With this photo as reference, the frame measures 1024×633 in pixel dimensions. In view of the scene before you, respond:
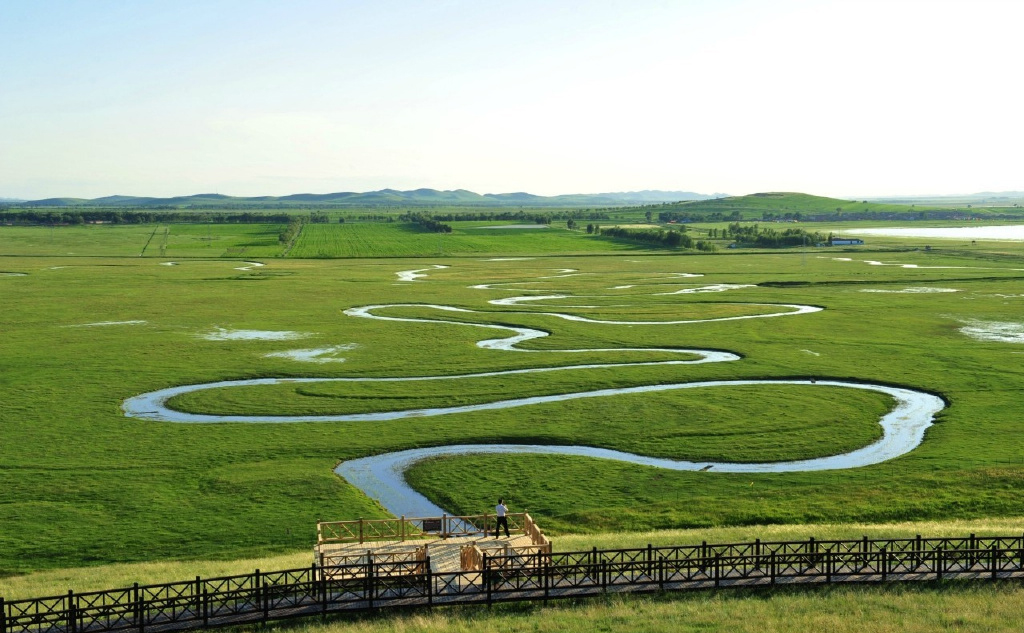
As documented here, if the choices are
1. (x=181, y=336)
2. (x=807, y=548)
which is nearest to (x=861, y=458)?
(x=807, y=548)

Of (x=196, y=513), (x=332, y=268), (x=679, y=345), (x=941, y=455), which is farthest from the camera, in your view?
(x=332, y=268)

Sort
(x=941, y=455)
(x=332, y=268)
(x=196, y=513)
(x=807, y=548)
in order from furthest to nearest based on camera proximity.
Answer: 1. (x=332, y=268)
2. (x=941, y=455)
3. (x=196, y=513)
4. (x=807, y=548)

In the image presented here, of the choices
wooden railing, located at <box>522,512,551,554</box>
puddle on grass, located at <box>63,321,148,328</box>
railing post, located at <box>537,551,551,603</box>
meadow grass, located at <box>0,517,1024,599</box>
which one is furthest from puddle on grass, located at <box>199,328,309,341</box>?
railing post, located at <box>537,551,551,603</box>

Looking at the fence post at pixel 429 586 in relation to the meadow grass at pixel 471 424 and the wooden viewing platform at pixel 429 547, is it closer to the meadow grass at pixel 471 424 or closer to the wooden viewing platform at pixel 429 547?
the wooden viewing platform at pixel 429 547

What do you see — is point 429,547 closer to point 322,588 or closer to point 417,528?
point 417,528

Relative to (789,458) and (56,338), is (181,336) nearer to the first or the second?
(56,338)

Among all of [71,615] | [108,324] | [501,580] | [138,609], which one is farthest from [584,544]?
[108,324]

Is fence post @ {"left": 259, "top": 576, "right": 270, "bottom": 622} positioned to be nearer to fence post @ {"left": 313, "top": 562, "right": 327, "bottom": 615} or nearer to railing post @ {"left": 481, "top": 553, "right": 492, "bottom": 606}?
fence post @ {"left": 313, "top": 562, "right": 327, "bottom": 615}
